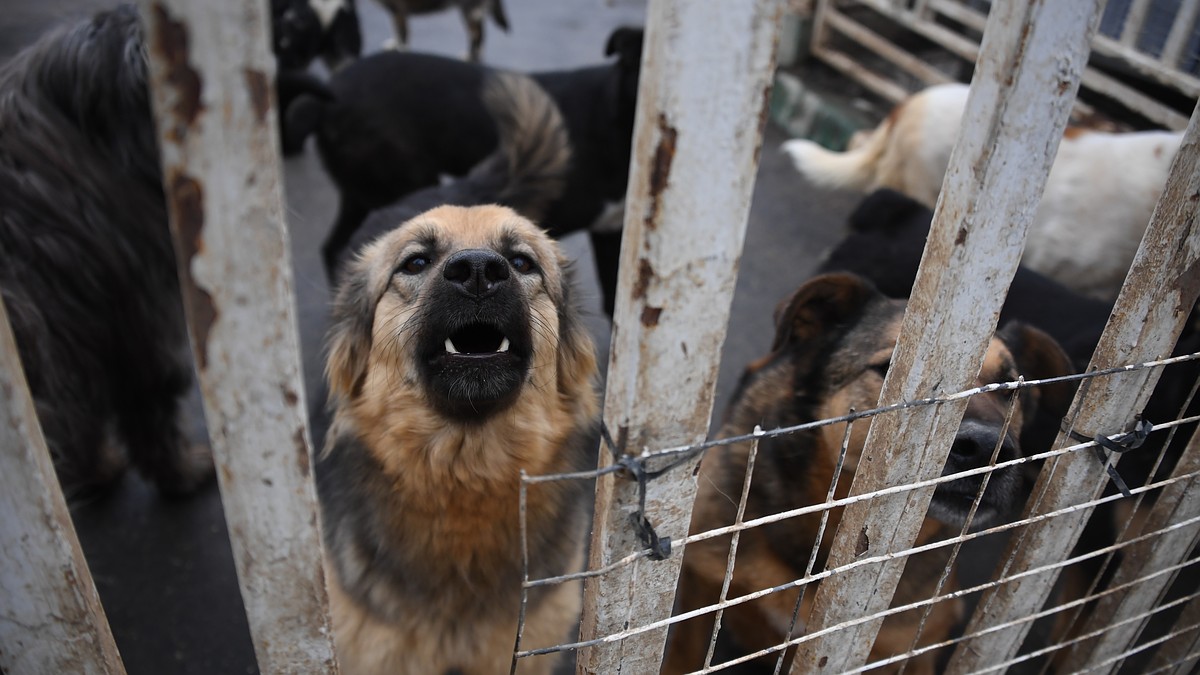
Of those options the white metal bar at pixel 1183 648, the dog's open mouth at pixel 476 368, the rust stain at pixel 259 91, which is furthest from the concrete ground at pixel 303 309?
the white metal bar at pixel 1183 648

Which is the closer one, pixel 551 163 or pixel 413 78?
pixel 551 163

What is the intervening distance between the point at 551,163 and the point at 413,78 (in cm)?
147

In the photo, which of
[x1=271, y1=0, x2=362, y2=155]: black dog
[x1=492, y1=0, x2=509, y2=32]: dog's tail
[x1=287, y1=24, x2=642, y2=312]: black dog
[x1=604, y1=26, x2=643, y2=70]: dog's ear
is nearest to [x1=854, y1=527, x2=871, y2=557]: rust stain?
[x1=287, y1=24, x2=642, y2=312]: black dog

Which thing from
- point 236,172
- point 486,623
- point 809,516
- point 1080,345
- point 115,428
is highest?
point 236,172

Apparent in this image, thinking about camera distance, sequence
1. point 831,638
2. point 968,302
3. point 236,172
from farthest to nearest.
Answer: point 831,638
point 968,302
point 236,172

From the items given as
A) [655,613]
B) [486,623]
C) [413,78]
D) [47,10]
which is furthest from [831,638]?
[47,10]

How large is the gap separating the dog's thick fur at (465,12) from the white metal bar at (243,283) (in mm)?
6891

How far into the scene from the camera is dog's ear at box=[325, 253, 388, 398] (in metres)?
2.28

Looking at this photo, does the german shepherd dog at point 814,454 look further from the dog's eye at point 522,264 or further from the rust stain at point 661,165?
the rust stain at point 661,165

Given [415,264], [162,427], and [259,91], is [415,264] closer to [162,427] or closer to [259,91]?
[259,91]

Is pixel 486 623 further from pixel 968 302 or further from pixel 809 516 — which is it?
pixel 968 302

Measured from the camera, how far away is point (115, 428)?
3129 mm

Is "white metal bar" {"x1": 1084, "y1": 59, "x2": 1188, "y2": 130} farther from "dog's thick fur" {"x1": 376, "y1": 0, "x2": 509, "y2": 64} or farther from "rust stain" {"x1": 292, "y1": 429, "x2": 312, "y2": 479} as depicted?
"rust stain" {"x1": 292, "y1": 429, "x2": 312, "y2": 479}

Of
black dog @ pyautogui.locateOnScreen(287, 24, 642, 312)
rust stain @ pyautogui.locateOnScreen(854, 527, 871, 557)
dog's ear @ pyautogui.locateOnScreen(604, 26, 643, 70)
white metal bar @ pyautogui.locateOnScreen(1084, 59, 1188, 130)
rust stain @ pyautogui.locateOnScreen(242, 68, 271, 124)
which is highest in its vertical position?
rust stain @ pyautogui.locateOnScreen(242, 68, 271, 124)
